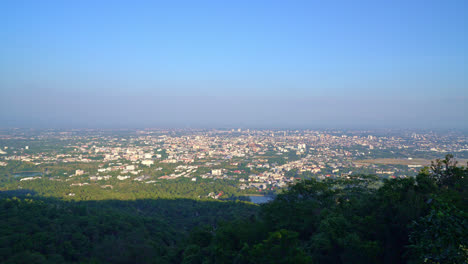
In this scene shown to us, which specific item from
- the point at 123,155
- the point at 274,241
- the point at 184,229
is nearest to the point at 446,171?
the point at 274,241

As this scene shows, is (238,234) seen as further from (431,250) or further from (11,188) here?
(11,188)

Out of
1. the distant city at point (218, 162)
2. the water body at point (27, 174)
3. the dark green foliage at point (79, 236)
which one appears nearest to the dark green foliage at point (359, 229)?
the dark green foliage at point (79, 236)

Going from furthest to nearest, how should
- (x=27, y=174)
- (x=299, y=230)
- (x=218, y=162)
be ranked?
1. (x=218, y=162)
2. (x=27, y=174)
3. (x=299, y=230)

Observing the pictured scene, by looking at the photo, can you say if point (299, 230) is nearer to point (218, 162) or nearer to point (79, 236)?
point (79, 236)

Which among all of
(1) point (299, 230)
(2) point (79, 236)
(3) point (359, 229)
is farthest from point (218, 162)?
(3) point (359, 229)

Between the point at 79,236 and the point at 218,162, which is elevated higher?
the point at 79,236

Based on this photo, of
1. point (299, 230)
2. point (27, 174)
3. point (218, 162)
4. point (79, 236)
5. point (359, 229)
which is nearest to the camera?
point (359, 229)

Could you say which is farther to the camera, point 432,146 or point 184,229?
point 432,146

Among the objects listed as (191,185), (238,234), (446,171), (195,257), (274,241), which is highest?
(446,171)

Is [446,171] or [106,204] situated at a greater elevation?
[446,171]

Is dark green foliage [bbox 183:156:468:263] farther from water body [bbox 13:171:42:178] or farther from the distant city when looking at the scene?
water body [bbox 13:171:42:178]
